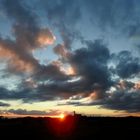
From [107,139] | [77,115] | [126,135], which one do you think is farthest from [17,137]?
[77,115]

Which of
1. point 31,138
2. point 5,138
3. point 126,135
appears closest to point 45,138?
point 31,138

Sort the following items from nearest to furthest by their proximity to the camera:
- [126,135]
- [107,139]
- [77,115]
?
1. [107,139]
2. [126,135]
3. [77,115]

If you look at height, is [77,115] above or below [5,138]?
above

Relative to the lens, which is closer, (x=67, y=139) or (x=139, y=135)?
(x=67, y=139)

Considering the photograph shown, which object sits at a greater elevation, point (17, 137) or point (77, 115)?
point (77, 115)

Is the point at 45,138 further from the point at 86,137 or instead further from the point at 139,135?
the point at 139,135

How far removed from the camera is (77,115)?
15625 cm

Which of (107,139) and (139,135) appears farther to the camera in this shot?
(139,135)

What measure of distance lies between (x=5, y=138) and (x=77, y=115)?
92.5 m

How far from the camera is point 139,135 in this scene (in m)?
70.4

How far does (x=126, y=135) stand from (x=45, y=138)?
58.9 feet

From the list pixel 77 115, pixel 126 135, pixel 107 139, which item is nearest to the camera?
pixel 107 139

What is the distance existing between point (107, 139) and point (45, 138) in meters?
13.2

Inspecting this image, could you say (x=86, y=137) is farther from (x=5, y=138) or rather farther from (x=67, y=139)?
(x=5, y=138)
